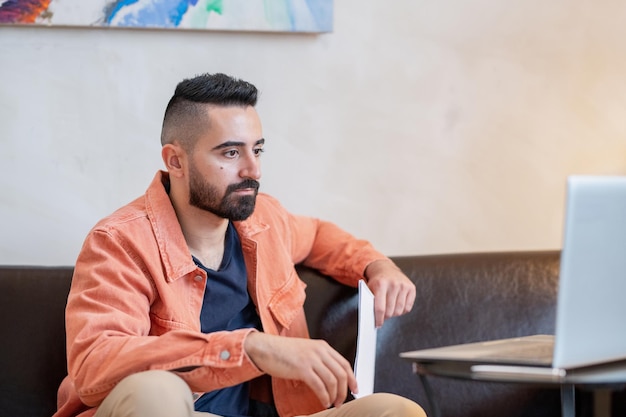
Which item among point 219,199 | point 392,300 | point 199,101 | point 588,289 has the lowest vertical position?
point 392,300

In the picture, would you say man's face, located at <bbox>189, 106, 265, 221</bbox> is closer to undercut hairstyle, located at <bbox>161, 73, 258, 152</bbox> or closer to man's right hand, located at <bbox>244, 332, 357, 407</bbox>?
undercut hairstyle, located at <bbox>161, 73, 258, 152</bbox>

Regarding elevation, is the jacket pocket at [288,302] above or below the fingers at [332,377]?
above

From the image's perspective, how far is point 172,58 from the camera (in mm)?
2332

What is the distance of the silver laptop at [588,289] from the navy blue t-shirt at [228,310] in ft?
2.30

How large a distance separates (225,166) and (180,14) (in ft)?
2.07

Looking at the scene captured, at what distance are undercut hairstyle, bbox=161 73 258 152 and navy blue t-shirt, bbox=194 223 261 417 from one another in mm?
271

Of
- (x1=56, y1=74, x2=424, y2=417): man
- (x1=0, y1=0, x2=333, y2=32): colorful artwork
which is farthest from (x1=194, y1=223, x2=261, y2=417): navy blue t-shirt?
(x1=0, y1=0, x2=333, y2=32): colorful artwork

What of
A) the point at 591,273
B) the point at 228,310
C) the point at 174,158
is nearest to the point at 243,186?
the point at 174,158

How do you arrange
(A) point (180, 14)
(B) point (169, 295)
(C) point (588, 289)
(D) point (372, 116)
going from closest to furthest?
1. (C) point (588, 289)
2. (B) point (169, 295)
3. (A) point (180, 14)
4. (D) point (372, 116)

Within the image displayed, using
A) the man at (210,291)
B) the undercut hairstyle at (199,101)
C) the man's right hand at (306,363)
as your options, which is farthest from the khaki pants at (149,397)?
the undercut hairstyle at (199,101)

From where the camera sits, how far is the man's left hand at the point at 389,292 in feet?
6.22

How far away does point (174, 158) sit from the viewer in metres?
1.90

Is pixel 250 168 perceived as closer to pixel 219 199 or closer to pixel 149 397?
pixel 219 199

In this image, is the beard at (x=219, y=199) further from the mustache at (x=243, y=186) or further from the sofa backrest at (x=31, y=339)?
the sofa backrest at (x=31, y=339)
